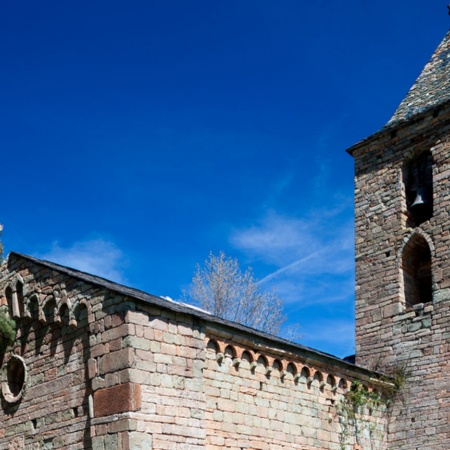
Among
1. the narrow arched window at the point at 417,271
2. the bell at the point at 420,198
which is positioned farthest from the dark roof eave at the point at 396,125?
the narrow arched window at the point at 417,271

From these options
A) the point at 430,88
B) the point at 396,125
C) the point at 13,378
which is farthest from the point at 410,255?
the point at 13,378

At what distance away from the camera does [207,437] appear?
33.8ft

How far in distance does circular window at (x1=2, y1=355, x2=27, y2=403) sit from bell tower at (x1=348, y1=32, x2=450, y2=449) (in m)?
6.44

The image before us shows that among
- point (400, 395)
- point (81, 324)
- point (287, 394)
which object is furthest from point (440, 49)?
point (81, 324)

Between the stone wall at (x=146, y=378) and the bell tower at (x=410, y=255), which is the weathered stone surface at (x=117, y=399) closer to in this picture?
the stone wall at (x=146, y=378)

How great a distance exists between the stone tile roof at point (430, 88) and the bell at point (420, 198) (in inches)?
60.8

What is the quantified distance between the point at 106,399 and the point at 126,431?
625 millimetres

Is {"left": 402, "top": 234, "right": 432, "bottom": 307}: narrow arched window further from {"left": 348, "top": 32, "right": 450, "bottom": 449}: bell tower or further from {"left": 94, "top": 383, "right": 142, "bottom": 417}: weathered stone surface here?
{"left": 94, "top": 383, "right": 142, "bottom": 417}: weathered stone surface

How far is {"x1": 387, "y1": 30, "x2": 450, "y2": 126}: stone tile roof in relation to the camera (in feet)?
52.2

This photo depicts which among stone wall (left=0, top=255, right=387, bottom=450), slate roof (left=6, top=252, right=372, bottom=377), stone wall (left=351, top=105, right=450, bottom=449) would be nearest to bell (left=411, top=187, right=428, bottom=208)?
stone wall (left=351, top=105, right=450, bottom=449)

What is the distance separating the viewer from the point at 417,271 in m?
15.3

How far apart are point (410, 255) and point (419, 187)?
4.64 ft

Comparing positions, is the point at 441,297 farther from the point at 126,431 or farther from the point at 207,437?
the point at 126,431

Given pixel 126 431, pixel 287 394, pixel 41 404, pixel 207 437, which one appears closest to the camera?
pixel 126 431
